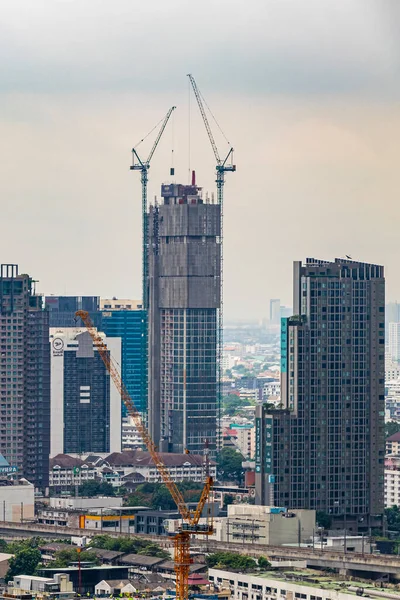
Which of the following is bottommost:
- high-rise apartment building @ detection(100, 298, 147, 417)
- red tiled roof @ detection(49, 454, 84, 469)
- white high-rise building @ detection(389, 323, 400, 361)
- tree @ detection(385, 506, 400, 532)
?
tree @ detection(385, 506, 400, 532)

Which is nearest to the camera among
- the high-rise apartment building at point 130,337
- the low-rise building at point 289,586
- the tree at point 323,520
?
the low-rise building at point 289,586

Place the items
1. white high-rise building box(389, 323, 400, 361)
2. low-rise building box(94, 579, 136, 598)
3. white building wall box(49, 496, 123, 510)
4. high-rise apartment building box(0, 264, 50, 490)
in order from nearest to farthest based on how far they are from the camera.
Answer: low-rise building box(94, 579, 136, 598)
white building wall box(49, 496, 123, 510)
high-rise apartment building box(0, 264, 50, 490)
white high-rise building box(389, 323, 400, 361)

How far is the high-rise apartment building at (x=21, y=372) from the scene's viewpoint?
9050cm

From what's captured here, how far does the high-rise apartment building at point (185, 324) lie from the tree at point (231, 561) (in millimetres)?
36764

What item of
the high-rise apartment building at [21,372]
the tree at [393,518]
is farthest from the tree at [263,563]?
the high-rise apartment building at [21,372]

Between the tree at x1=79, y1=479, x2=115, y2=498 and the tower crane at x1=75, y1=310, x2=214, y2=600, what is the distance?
6.45 ft

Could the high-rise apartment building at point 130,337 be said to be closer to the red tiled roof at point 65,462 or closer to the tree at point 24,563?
the red tiled roof at point 65,462

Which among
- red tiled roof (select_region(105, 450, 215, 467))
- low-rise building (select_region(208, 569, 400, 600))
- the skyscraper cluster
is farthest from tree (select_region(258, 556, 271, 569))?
red tiled roof (select_region(105, 450, 215, 467))

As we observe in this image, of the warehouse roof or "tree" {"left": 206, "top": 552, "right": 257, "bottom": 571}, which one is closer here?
"tree" {"left": 206, "top": 552, "right": 257, "bottom": 571}

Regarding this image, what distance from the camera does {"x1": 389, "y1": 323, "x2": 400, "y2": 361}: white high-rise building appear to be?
18625cm

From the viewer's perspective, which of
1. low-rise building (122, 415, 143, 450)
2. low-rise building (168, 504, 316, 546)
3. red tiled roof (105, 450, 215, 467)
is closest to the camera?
low-rise building (168, 504, 316, 546)

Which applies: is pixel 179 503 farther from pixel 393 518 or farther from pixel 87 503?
pixel 393 518

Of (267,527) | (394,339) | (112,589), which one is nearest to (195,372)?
(267,527)

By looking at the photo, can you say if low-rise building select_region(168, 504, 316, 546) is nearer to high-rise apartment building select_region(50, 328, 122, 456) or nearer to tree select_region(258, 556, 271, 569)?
tree select_region(258, 556, 271, 569)
